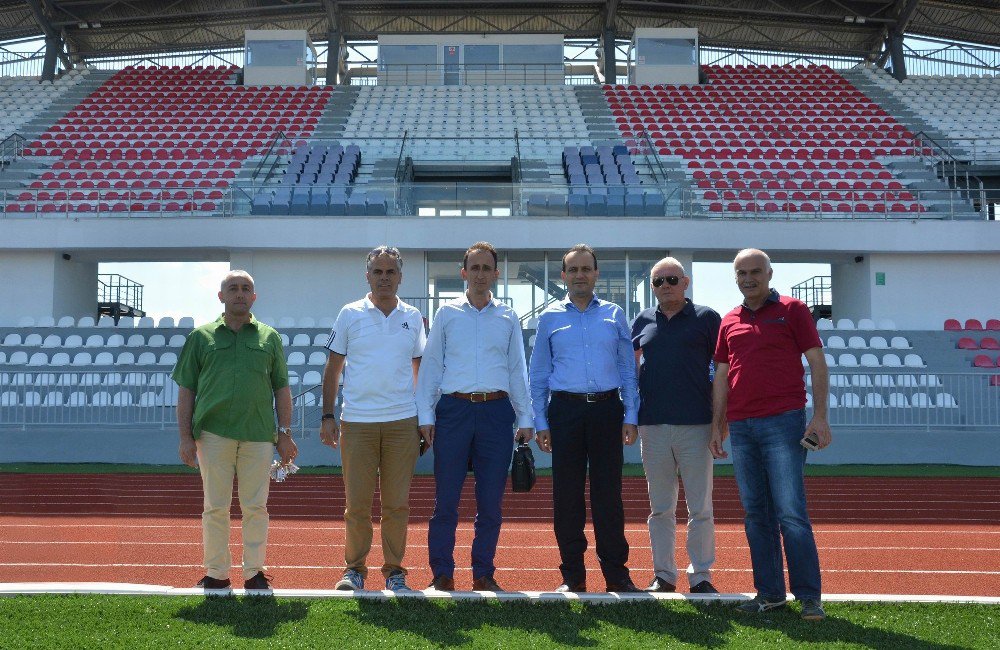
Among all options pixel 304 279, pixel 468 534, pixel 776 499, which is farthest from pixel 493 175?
pixel 776 499

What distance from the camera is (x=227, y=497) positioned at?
4898mm

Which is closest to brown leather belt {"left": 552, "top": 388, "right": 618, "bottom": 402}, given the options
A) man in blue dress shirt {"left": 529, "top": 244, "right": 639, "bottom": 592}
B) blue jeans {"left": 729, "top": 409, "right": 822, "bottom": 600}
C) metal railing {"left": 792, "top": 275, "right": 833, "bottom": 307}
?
man in blue dress shirt {"left": 529, "top": 244, "right": 639, "bottom": 592}

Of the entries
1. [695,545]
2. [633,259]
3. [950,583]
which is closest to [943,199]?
[633,259]

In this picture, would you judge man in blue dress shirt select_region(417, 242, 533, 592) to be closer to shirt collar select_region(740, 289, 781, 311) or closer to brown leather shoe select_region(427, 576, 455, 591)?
brown leather shoe select_region(427, 576, 455, 591)

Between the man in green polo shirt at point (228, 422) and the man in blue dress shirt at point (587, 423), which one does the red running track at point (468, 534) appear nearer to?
the man in blue dress shirt at point (587, 423)

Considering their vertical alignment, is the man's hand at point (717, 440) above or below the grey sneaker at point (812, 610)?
above

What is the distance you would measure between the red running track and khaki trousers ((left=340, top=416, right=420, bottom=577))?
0.78 metres

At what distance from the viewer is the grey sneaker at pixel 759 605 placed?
4488mm

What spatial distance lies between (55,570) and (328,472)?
6.31m

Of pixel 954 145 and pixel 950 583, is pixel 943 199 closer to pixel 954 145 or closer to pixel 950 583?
pixel 954 145

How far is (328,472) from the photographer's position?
1234cm

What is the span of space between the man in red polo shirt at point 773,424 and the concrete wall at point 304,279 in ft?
48.5

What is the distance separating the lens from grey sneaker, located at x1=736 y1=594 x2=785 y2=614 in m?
4.49

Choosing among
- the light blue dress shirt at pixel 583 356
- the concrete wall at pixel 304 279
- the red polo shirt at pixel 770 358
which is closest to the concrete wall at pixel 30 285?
the concrete wall at pixel 304 279
